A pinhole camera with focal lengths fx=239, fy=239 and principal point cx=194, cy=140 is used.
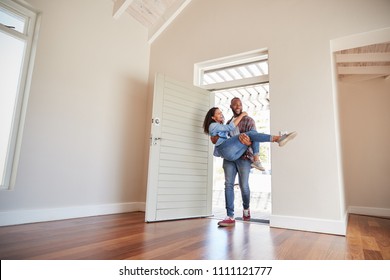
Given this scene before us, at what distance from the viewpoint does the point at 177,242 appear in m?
1.79

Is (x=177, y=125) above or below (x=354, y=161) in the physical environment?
above

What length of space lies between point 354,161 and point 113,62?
4172mm

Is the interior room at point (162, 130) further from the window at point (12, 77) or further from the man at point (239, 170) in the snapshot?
the man at point (239, 170)

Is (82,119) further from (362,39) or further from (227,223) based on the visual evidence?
(362,39)

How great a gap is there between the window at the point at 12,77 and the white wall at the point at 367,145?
4275mm

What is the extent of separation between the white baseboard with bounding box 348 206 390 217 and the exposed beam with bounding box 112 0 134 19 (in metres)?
4.65

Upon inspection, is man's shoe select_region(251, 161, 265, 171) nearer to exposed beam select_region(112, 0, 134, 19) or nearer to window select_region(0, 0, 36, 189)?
window select_region(0, 0, 36, 189)

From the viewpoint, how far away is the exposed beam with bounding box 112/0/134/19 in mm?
3303

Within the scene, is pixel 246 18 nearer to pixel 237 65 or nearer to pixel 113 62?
pixel 237 65

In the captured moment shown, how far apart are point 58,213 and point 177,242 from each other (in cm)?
160

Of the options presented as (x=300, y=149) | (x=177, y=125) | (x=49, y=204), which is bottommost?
(x=49, y=204)

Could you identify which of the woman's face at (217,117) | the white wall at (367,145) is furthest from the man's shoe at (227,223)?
the white wall at (367,145)
